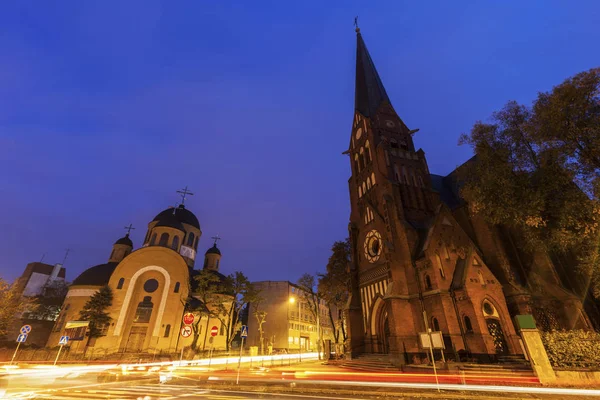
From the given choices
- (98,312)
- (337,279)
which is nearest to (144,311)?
(98,312)

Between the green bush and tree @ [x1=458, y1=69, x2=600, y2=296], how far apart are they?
457 cm

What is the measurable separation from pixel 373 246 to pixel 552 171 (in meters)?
16.0

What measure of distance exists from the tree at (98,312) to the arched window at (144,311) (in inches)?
127

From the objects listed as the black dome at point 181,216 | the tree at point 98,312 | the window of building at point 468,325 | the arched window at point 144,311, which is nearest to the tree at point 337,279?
the window of building at point 468,325

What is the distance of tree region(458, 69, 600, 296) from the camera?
13.4 metres

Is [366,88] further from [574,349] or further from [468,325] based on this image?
[574,349]

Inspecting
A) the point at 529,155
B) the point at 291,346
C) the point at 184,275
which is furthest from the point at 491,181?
the point at 291,346

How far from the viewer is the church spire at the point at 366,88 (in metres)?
39.0

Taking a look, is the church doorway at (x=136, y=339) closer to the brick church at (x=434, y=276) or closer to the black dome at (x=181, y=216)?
the black dome at (x=181, y=216)

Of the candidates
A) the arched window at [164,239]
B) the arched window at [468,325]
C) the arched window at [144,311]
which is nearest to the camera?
the arched window at [468,325]

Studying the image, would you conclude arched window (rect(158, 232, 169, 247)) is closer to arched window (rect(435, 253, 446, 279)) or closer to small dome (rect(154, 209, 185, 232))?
small dome (rect(154, 209, 185, 232))

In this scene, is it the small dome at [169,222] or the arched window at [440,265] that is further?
the small dome at [169,222]

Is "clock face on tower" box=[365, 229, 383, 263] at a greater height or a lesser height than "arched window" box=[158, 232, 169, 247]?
lesser

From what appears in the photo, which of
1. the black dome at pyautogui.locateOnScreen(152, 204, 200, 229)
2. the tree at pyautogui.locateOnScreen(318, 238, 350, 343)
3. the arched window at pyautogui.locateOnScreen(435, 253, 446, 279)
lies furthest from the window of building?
the black dome at pyautogui.locateOnScreen(152, 204, 200, 229)
